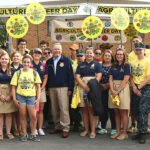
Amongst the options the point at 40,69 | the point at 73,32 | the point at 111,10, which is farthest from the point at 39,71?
the point at 111,10

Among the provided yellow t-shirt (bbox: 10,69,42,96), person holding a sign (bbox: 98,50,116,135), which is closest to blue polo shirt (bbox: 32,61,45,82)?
yellow t-shirt (bbox: 10,69,42,96)

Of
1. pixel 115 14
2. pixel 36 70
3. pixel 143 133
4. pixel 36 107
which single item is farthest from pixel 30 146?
pixel 115 14

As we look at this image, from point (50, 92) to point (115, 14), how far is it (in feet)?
9.80

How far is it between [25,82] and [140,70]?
2.28 m

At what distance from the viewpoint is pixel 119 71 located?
15.4 ft

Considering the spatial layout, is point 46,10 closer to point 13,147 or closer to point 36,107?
point 36,107

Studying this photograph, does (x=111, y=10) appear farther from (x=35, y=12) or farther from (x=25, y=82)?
(x=25, y=82)

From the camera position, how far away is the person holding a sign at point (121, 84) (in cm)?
464

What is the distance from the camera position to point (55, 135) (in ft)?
16.6

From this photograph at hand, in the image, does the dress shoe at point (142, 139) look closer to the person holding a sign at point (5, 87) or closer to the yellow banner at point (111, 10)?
the person holding a sign at point (5, 87)

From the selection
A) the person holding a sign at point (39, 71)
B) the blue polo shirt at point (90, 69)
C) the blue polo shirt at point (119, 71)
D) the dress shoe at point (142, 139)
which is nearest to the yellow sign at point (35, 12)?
the person holding a sign at point (39, 71)

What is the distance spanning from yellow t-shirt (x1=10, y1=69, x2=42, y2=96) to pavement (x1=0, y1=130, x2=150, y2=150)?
0.96 meters

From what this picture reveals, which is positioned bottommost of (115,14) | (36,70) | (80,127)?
(80,127)

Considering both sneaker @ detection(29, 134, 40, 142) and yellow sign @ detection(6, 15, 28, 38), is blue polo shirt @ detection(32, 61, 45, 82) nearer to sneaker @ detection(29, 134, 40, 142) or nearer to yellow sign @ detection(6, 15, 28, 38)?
sneaker @ detection(29, 134, 40, 142)
